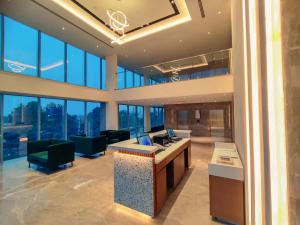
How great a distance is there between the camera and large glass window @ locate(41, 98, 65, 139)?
699cm

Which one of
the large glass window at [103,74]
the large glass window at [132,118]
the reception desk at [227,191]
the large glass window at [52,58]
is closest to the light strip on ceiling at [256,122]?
the reception desk at [227,191]

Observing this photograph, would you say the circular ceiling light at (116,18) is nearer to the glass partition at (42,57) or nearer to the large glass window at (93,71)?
the glass partition at (42,57)

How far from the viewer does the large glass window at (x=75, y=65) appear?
25.7ft

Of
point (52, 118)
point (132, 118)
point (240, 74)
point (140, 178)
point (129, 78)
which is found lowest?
point (140, 178)

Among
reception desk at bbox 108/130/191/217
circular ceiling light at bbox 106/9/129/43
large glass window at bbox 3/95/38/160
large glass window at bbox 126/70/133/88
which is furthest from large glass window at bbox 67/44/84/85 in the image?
reception desk at bbox 108/130/191/217

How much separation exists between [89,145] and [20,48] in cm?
490

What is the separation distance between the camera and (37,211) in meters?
2.76

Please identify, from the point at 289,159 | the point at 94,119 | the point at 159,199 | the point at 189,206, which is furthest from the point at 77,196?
the point at 94,119

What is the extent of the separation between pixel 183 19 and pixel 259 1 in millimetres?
6199

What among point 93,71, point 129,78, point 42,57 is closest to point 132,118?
point 129,78

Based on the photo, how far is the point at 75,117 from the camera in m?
8.40

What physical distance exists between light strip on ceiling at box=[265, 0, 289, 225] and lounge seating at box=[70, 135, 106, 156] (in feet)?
20.3

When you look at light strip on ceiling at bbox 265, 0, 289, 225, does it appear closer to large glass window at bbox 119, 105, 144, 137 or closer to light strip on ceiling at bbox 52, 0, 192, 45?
light strip on ceiling at bbox 52, 0, 192, 45

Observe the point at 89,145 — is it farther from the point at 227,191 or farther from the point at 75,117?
the point at 227,191
